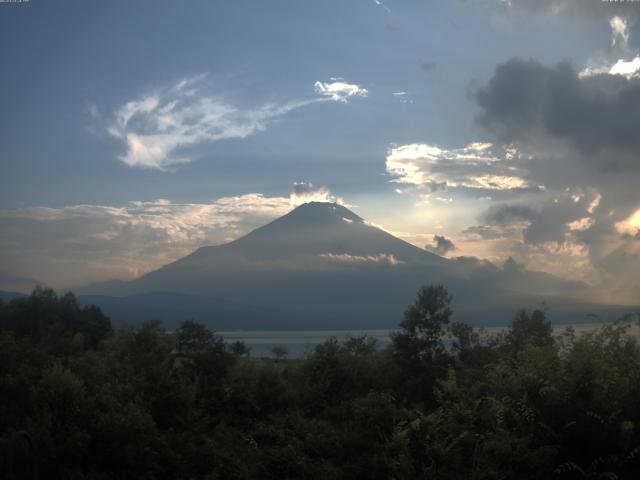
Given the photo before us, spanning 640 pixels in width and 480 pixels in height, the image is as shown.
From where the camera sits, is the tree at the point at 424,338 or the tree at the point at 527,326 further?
the tree at the point at 527,326

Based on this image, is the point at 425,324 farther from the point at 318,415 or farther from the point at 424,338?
the point at 318,415

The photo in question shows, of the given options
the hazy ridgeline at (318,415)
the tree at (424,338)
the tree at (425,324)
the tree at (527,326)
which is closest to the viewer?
the hazy ridgeline at (318,415)

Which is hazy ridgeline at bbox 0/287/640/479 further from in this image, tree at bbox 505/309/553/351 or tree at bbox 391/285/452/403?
tree at bbox 505/309/553/351

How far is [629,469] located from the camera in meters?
8.83

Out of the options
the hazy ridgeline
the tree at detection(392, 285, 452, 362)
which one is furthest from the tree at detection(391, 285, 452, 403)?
the hazy ridgeline

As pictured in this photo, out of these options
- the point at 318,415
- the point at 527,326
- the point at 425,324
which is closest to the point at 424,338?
the point at 425,324

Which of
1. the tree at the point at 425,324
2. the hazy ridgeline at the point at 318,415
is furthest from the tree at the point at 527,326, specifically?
the tree at the point at 425,324

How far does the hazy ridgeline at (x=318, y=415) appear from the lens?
30.5 ft

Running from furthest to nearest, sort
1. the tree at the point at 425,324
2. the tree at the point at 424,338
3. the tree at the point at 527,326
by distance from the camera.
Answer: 1. the tree at the point at 527,326
2. the tree at the point at 425,324
3. the tree at the point at 424,338

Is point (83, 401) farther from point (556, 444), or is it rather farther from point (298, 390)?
point (556, 444)

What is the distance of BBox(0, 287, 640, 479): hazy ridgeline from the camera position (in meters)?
9.29

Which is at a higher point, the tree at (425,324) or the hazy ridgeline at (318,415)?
the tree at (425,324)

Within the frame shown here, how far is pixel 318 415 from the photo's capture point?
16.4 meters

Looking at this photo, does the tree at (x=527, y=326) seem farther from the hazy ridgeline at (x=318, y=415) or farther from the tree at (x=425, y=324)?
the tree at (x=425, y=324)
